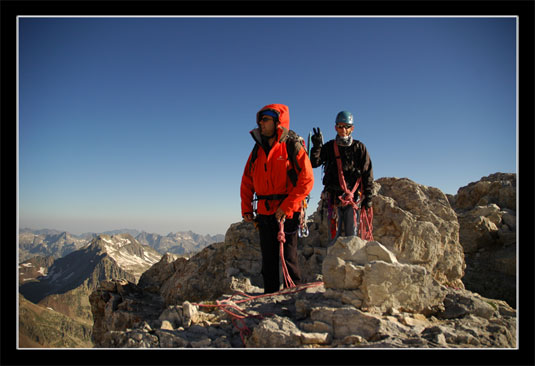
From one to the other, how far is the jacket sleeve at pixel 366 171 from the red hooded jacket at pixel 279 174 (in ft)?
4.85

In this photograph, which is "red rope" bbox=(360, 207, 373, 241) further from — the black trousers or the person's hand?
the person's hand

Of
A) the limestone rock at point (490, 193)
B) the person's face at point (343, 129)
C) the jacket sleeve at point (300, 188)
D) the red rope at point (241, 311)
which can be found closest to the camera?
the red rope at point (241, 311)

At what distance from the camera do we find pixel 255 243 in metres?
9.41

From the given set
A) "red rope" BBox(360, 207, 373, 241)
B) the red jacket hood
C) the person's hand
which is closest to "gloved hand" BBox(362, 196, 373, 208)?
"red rope" BBox(360, 207, 373, 241)

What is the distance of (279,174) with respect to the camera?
6164mm

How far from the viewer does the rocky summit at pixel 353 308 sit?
4.36m

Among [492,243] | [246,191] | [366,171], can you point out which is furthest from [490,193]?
[246,191]

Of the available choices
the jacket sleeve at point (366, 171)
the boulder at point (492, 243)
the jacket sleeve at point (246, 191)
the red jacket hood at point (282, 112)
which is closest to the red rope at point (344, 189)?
the jacket sleeve at point (366, 171)

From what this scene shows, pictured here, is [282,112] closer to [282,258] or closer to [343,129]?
[343,129]

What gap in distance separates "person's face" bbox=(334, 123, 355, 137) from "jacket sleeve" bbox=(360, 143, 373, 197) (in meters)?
0.45

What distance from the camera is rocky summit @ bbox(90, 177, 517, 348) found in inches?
171

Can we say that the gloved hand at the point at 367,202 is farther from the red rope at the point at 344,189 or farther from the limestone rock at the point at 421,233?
the limestone rock at the point at 421,233

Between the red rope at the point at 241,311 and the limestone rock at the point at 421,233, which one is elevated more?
the limestone rock at the point at 421,233

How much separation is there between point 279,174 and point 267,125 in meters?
1.07
